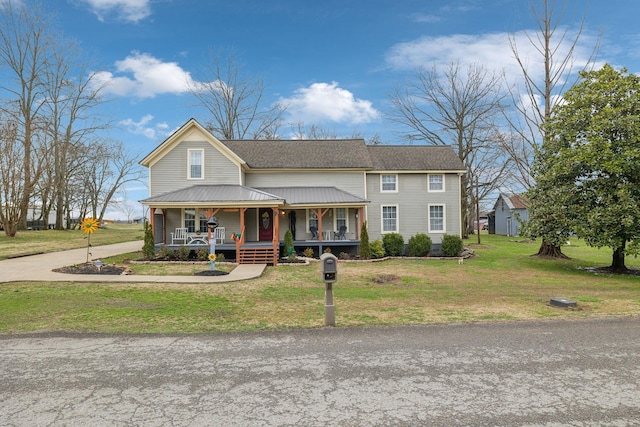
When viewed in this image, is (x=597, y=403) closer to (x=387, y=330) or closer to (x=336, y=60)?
(x=387, y=330)

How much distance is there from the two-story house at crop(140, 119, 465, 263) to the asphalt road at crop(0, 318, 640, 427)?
1100 cm

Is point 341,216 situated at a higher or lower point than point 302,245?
higher

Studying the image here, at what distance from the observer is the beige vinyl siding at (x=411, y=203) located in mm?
21609

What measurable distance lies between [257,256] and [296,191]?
564 centimetres

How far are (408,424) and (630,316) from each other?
641cm

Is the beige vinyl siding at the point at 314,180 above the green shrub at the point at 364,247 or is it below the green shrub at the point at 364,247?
above

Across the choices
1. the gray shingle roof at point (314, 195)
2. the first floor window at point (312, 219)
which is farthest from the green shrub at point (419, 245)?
the first floor window at point (312, 219)

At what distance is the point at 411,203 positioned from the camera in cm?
2178

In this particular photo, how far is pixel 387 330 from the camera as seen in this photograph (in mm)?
6066

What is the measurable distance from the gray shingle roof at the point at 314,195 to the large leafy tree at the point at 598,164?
8.46 m

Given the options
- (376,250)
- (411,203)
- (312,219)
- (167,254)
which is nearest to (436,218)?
(411,203)

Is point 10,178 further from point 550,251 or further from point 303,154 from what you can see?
point 550,251

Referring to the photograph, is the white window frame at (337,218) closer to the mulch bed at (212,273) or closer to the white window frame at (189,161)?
the white window frame at (189,161)

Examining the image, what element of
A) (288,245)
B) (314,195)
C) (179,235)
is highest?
(314,195)
